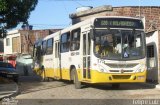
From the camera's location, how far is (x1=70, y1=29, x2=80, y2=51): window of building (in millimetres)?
20406

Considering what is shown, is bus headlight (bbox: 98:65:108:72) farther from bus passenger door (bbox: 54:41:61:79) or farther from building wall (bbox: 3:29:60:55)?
building wall (bbox: 3:29:60:55)

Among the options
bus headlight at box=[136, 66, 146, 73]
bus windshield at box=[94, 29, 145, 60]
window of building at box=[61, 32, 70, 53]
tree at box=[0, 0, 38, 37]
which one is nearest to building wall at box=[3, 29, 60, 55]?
tree at box=[0, 0, 38, 37]

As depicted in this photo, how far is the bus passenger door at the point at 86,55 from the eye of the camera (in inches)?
743

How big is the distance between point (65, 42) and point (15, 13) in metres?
3.83

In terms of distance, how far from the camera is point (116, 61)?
59.7ft

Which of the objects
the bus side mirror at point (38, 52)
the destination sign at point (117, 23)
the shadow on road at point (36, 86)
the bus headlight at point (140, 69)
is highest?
the destination sign at point (117, 23)

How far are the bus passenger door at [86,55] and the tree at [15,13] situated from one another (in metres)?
5.77

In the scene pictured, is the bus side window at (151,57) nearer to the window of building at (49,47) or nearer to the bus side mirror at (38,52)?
the window of building at (49,47)

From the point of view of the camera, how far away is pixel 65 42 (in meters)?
22.9

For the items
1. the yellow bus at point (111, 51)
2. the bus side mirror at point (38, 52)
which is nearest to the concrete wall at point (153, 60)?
the yellow bus at point (111, 51)

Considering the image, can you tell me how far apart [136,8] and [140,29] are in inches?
456

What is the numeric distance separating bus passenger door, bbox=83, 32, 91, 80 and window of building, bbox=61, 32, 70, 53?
2.96 m

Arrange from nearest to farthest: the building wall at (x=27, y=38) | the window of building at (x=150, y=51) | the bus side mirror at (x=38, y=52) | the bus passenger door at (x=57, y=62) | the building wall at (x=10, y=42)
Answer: the window of building at (x=150, y=51), the bus passenger door at (x=57, y=62), the bus side mirror at (x=38, y=52), the building wall at (x=27, y=38), the building wall at (x=10, y=42)

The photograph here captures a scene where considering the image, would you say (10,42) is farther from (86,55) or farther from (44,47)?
(86,55)
